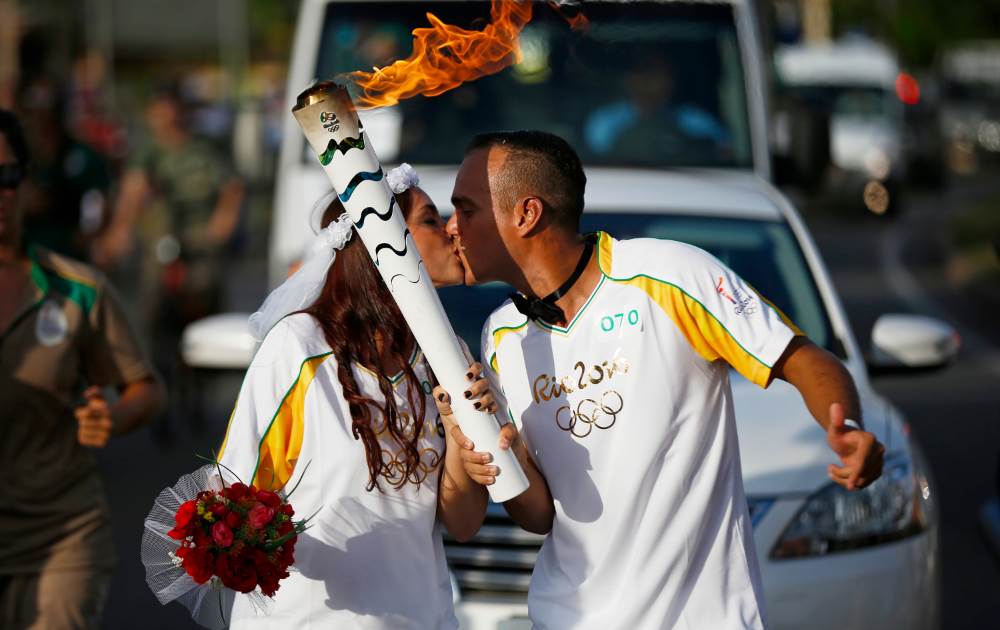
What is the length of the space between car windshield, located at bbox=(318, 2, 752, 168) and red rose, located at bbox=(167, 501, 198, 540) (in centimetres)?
424

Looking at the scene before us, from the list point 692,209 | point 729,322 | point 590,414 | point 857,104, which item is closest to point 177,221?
point 692,209

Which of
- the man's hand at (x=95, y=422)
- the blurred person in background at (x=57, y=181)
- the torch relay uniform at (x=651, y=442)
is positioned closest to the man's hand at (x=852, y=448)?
the torch relay uniform at (x=651, y=442)

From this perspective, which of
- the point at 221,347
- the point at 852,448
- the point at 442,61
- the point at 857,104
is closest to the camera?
the point at 852,448

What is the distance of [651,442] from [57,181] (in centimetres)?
621

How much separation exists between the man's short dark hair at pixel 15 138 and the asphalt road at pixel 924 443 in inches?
101

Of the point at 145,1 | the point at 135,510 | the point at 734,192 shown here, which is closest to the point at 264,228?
the point at 145,1

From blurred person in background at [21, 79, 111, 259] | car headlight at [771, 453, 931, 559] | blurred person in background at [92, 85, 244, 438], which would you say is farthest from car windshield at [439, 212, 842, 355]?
blurred person in background at [92, 85, 244, 438]

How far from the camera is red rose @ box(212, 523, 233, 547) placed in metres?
2.97

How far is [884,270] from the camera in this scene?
20047 millimetres

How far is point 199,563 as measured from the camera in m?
3.00

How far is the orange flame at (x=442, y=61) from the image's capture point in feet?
10.7

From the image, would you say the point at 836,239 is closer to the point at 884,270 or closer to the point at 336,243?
the point at 884,270

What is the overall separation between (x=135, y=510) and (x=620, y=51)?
344cm

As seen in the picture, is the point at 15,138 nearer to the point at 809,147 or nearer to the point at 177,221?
the point at 809,147
